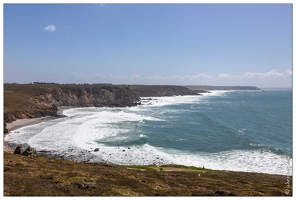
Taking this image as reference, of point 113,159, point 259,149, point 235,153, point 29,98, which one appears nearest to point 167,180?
point 113,159

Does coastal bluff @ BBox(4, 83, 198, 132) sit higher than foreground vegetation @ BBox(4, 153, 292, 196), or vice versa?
coastal bluff @ BBox(4, 83, 198, 132)

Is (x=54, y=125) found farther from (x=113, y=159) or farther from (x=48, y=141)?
(x=113, y=159)

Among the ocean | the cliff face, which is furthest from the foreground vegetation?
the cliff face

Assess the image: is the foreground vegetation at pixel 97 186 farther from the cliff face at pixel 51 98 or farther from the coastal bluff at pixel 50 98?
the cliff face at pixel 51 98

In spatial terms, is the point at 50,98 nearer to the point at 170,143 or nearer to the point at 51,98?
the point at 51,98

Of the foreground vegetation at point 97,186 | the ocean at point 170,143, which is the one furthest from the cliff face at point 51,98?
the foreground vegetation at point 97,186

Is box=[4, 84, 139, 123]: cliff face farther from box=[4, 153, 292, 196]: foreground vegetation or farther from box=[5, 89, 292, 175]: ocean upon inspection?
box=[4, 153, 292, 196]: foreground vegetation

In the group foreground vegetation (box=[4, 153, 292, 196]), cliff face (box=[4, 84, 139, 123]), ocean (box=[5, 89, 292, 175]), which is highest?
cliff face (box=[4, 84, 139, 123])

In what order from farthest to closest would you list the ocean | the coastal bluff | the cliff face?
1. the cliff face
2. the coastal bluff
3. the ocean

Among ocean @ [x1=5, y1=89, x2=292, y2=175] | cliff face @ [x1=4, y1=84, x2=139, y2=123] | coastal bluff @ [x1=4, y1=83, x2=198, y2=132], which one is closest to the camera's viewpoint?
ocean @ [x1=5, y1=89, x2=292, y2=175]
